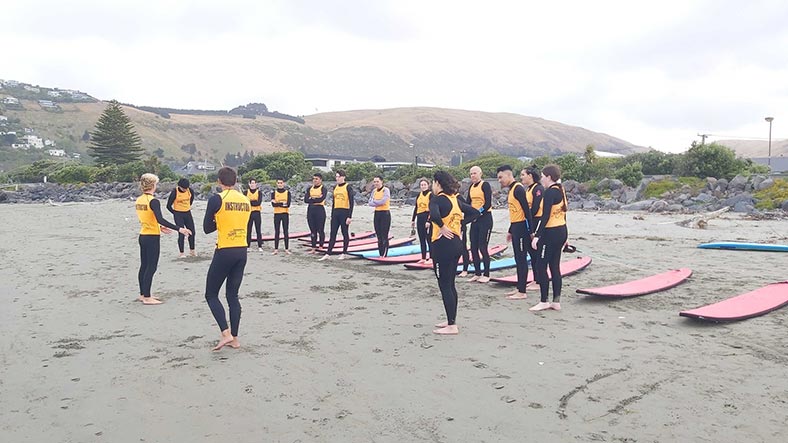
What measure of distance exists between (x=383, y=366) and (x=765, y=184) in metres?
24.9

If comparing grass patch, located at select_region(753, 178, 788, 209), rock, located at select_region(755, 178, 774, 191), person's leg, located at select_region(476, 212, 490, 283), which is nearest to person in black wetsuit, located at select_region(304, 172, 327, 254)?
person's leg, located at select_region(476, 212, 490, 283)

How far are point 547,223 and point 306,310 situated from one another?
10.3 feet

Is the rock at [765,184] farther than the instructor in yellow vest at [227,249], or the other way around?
the rock at [765,184]

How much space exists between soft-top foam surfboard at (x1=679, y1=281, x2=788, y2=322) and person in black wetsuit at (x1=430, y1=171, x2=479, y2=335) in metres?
2.41

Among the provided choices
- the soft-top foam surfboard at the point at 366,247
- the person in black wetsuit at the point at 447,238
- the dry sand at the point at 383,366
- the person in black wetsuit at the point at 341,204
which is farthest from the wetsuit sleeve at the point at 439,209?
the soft-top foam surfboard at the point at 366,247

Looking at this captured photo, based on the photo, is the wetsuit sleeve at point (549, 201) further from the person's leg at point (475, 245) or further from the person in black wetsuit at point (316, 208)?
the person in black wetsuit at point (316, 208)

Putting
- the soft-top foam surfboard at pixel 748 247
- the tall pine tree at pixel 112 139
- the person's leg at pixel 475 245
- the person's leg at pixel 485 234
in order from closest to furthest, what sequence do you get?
the person's leg at pixel 485 234
the person's leg at pixel 475 245
the soft-top foam surfboard at pixel 748 247
the tall pine tree at pixel 112 139

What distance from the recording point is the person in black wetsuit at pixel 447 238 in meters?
5.49

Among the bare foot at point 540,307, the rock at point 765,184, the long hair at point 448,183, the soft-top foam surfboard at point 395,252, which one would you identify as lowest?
the bare foot at point 540,307

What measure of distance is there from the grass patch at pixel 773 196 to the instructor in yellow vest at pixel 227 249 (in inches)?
876

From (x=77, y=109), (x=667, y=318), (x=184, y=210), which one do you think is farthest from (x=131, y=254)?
(x=77, y=109)

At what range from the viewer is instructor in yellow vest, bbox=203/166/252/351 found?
5.09 metres

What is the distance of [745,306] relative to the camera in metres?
6.02

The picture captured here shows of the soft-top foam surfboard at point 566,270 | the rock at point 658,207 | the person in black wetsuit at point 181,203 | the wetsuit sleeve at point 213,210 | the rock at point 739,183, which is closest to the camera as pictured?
the wetsuit sleeve at point 213,210
